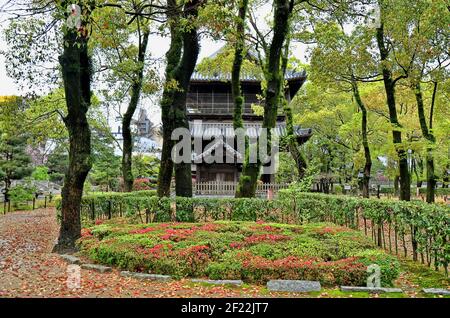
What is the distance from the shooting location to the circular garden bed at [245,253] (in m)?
6.76

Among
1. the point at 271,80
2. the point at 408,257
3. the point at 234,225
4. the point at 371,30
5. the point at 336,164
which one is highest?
the point at 371,30

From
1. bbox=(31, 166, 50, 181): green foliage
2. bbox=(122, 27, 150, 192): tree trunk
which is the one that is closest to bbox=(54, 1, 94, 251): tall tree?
bbox=(122, 27, 150, 192): tree trunk

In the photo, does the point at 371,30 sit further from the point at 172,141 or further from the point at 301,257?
the point at 301,257

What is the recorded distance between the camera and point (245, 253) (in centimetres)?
758

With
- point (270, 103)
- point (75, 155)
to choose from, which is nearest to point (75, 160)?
point (75, 155)

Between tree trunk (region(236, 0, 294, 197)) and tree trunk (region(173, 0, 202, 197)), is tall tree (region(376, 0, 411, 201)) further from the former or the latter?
tree trunk (region(173, 0, 202, 197))

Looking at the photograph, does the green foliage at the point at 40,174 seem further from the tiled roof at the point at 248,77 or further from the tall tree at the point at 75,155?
the tall tree at the point at 75,155

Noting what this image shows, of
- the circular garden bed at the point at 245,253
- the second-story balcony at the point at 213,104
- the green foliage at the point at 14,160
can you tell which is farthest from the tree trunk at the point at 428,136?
the green foliage at the point at 14,160

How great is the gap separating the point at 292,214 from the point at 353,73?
6860mm

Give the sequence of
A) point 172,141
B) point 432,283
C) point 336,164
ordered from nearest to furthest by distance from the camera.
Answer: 1. point 432,283
2. point 172,141
3. point 336,164

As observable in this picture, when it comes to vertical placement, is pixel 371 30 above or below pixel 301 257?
above

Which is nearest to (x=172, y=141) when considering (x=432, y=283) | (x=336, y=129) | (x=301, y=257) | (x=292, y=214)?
(x=292, y=214)

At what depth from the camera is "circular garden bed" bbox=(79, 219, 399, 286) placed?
676 centimetres

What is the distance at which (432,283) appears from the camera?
6.92 meters
